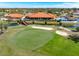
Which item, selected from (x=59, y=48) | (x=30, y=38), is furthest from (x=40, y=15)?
(x=59, y=48)

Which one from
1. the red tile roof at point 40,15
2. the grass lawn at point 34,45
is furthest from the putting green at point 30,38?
the red tile roof at point 40,15

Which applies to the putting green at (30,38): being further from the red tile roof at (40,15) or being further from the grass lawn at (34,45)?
the red tile roof at (40,15)

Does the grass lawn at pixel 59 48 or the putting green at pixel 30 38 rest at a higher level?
the putting green at pixel 30 38

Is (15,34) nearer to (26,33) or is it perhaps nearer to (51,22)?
(26,33)

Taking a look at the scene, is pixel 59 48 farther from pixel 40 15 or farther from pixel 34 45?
pixel 40 15

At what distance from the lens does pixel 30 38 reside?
6.70 ft

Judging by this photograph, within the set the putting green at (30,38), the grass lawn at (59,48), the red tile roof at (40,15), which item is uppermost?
the red tile roof at (40,15)

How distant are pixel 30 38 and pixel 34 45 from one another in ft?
0.23

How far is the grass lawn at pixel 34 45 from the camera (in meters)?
2.04

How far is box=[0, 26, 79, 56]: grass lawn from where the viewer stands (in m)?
2.04

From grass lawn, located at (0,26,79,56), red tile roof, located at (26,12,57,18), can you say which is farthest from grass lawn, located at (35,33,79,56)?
red tile roof, located at (26,12,57,18)

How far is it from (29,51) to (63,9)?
1.55 feet

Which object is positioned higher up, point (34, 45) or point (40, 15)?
point (40, 15)

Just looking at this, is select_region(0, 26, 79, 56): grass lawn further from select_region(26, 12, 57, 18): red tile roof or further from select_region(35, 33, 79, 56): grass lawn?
select_region(26, 12, 57, 18): red tile roof
